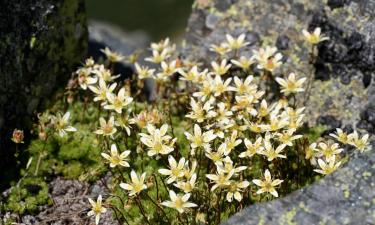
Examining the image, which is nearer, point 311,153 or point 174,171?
point 174,171

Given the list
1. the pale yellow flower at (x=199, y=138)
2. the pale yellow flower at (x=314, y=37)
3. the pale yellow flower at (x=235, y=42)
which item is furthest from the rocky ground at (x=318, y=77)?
the pale yellow flower at (x=199, y=138)

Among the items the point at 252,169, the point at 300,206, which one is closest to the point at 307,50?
the point at 252,169

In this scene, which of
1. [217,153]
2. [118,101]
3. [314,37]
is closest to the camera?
[217,153]

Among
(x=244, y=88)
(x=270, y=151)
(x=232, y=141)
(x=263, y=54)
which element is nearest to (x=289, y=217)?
(x=270, y=151)

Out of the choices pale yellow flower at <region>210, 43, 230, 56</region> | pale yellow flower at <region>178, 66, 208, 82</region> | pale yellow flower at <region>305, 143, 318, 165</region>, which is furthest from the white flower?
pale yellow flower at <region>210, 43, 230, 56</region>

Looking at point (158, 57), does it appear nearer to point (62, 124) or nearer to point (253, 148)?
point (62, 124)

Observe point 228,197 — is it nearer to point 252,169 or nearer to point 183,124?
point 252,169
